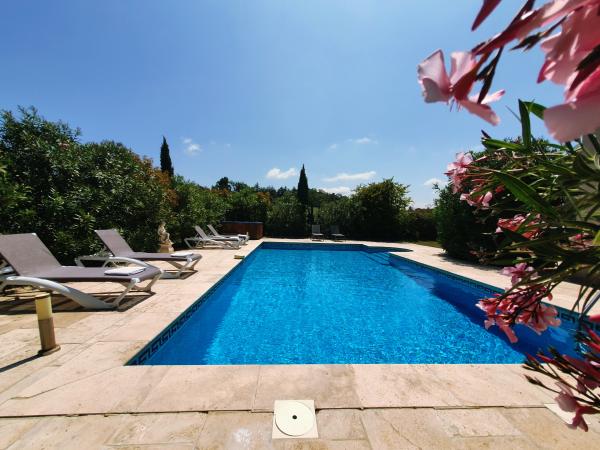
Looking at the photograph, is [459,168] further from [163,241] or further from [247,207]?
[247,207]

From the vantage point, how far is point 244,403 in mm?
2287

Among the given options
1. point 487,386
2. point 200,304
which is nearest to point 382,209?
point 200,304

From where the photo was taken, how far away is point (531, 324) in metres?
1.08

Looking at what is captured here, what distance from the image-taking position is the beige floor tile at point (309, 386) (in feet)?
7.60

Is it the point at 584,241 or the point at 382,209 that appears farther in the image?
the point at 382,209

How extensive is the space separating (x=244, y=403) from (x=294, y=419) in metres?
0.46

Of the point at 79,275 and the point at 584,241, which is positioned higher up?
the point at 584,241

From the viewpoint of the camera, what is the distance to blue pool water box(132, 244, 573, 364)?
4141 mm

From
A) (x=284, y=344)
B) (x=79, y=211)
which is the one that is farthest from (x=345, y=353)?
(x=79, y=211)

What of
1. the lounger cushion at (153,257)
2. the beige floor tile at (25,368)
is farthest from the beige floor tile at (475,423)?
the lounger cushion at (153,257)

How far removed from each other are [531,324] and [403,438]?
4.87 ft

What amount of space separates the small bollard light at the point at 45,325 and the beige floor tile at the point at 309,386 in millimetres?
2427

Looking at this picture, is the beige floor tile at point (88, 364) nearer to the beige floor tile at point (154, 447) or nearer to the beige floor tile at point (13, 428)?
the beige floor tile at point (13, 428)

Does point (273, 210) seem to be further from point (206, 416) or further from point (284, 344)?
point (206, 416)
